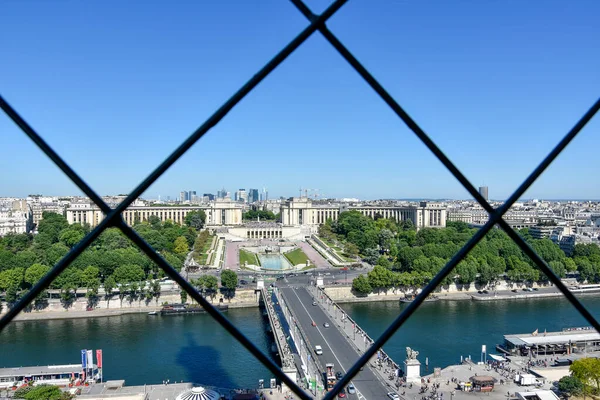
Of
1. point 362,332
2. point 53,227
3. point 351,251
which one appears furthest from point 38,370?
point 53,227

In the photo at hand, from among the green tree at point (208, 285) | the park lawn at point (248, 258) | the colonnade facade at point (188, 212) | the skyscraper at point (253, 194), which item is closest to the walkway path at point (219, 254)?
the park lawn at point (248, 258)

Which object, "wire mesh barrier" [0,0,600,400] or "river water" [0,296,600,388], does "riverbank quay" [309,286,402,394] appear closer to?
"river water" [0,296,600,388]

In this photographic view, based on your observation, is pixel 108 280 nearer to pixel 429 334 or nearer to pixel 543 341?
pixel 429 334

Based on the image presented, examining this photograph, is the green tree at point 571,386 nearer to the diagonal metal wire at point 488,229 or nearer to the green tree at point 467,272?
the diagonal metal wire at point 488,229

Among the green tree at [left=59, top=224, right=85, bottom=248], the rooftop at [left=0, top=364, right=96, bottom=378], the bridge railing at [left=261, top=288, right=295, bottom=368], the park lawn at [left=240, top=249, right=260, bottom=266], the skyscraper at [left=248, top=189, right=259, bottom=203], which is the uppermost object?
the skyscraper at [left=248, top=189, right=259, bottom=203]

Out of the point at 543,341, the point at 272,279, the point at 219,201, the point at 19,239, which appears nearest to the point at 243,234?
the point at 219,201

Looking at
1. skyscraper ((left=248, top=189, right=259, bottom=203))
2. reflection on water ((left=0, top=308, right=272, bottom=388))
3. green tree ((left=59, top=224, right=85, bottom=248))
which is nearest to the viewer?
reflection on water ((left=0, top=308, right=272, bottom=388))

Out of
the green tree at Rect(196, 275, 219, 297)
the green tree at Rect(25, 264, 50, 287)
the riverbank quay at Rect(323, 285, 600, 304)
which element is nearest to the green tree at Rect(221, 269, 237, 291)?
the green tree at Rect(196, 275, 219, 297)
